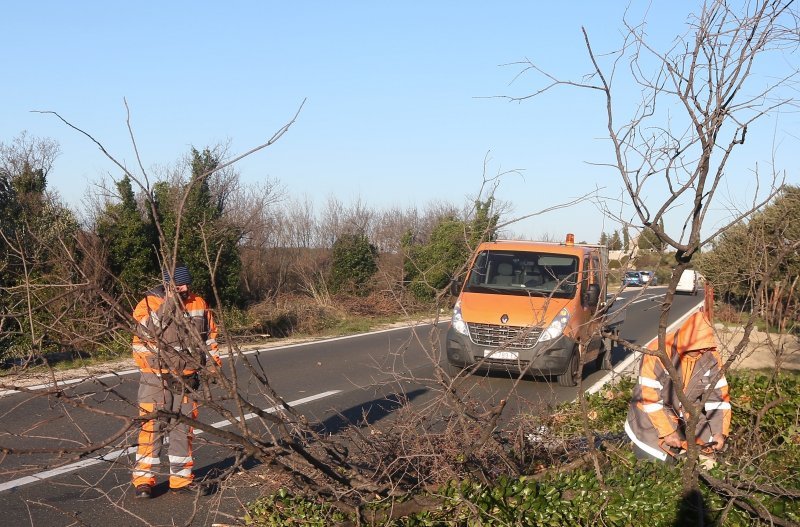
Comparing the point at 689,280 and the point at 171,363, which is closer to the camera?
the point at 171,363

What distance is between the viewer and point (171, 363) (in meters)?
3.95

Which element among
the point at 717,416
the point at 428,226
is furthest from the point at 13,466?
the point at 428,226

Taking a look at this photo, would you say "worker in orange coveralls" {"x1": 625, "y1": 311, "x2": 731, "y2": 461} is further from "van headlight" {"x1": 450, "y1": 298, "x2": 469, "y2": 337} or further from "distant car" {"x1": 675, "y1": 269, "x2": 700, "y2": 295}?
"van headlight" {"x1": 450, "y1": 298, "x2": 469, "y2": 337}

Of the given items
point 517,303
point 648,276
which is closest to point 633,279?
point 648,276

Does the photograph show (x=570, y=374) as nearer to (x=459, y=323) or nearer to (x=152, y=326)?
(x=459, y=323)

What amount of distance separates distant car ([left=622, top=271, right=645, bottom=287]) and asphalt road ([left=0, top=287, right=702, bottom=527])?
0.32 feet

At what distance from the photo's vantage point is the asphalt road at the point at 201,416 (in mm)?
4801

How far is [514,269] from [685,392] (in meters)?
8.65

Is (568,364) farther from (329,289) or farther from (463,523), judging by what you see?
(329,289)

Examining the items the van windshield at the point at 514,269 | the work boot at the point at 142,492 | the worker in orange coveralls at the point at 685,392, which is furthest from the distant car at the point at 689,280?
the work boot at the point at 142,492

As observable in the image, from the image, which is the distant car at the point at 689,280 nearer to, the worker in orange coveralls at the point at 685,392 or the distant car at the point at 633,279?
the distant car at the point at 633,279

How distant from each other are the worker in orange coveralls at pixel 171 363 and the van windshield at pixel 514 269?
23.0 feet

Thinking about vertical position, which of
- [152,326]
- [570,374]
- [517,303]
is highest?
[152,326]

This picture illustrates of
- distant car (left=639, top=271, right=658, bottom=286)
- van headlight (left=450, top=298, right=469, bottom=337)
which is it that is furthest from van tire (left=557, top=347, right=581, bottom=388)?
distant car (left=639, top=271, right=658, bottom=286)
